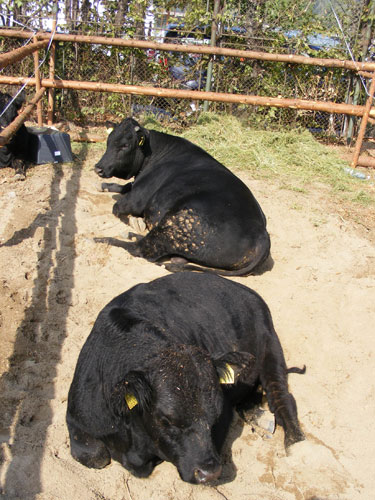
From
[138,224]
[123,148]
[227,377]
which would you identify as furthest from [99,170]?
[227,377]

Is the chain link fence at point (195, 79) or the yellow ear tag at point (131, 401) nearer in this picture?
the yellow ear tag at point (131, 401)

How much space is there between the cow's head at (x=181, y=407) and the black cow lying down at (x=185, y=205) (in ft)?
9.00

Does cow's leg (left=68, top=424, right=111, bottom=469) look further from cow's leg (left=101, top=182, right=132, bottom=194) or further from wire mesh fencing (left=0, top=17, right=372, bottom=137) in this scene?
wire mesh fencing (left=0, top=17, right=372, bottom=137)

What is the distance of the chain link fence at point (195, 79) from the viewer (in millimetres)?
10641

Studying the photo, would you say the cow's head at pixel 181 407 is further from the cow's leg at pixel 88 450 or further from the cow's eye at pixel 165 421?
the cow's leg at pixel 88 450

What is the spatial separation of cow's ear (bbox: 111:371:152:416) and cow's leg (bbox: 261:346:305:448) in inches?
49.4

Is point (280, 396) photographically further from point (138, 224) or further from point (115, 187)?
point (115, 187)

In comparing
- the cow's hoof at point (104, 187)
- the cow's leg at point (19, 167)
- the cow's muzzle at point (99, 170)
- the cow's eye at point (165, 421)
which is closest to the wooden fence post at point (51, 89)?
the cow's leg at point (19, 167)

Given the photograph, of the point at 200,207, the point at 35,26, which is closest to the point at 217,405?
the point at 200,207

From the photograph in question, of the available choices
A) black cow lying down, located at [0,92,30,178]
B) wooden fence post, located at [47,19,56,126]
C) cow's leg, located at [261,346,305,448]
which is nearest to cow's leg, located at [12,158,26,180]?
black cow lying down, located at [0,92,30,178]

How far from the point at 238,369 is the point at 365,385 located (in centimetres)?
152

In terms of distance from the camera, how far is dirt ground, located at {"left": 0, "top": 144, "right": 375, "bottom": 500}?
3131mm

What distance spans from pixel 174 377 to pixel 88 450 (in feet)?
2.56

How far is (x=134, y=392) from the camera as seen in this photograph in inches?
110
